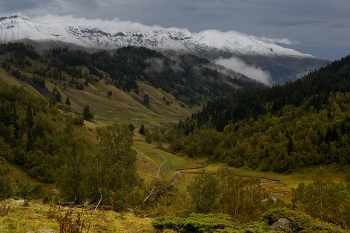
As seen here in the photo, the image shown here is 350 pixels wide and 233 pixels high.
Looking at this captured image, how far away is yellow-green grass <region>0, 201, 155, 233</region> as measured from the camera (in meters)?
21.6

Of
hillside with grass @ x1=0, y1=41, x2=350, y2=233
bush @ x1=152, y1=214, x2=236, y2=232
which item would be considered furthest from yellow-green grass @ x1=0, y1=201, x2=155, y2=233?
bush @ x1=152, y1=214, x2=236, y2=232

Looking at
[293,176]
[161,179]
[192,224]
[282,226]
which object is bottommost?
[293,176]

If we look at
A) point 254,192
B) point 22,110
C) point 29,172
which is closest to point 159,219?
point 254,192

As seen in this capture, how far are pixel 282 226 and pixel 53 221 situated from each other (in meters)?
18.6

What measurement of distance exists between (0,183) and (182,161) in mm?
136531

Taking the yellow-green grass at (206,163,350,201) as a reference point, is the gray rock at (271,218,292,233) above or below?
above

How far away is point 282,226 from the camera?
27.0 meters

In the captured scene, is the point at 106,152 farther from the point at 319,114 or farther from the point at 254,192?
the point at 319,114

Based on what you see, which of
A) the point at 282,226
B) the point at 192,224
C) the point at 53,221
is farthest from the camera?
the point at 282,226

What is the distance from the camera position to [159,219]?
2620 centimetres

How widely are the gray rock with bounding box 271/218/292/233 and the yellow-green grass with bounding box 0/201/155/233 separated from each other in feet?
34.4

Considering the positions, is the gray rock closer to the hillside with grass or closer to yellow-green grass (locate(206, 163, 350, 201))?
the hillside with grass

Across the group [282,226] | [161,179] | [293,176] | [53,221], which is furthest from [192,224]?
[293,176]

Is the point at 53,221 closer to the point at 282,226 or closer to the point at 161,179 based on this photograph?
the point at 282,226
